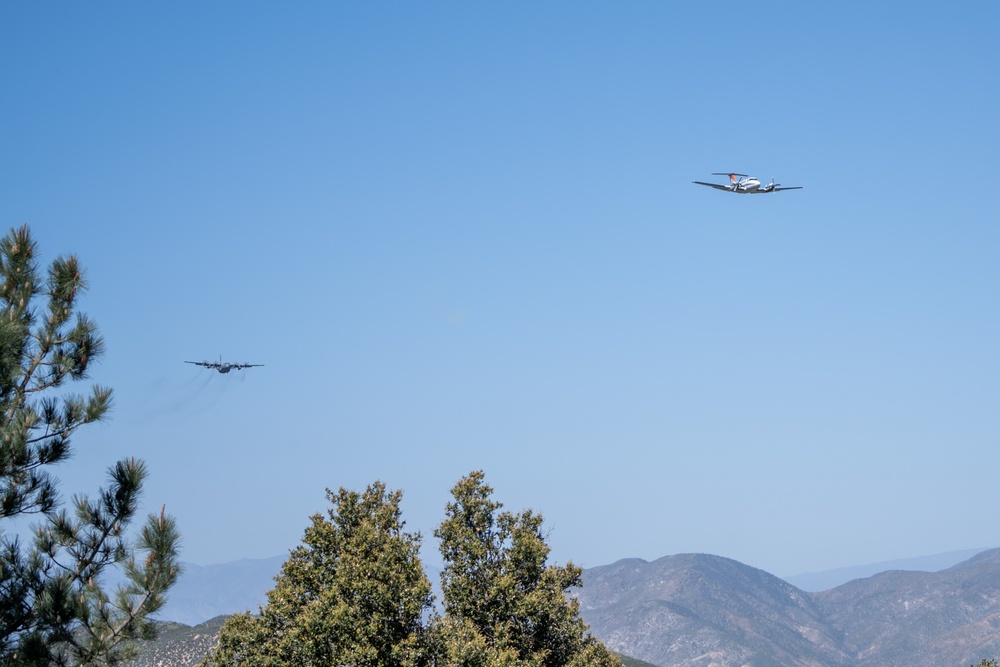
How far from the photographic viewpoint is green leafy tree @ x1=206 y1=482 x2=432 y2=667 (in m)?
47.3

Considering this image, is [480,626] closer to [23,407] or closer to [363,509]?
[363,509]

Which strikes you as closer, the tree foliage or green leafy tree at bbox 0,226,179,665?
green leafy tree at bbox 0,226,179,665

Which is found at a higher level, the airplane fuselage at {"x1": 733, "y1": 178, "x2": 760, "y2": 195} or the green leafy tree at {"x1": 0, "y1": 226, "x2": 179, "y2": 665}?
the airplane fuselage at {"x1": 733, "y1": 178, "x2": 760, "y2": 195}

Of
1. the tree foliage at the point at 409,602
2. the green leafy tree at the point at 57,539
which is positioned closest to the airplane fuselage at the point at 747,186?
the tree foliage at the point at 409,602

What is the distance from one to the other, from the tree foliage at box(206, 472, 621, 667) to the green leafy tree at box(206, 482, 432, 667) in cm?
5

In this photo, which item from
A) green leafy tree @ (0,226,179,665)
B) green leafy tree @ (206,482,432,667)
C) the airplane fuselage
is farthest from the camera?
the airplane fuselage

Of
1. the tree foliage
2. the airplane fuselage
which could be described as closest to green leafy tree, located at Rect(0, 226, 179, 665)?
the tree foliage

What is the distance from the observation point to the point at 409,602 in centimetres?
4884

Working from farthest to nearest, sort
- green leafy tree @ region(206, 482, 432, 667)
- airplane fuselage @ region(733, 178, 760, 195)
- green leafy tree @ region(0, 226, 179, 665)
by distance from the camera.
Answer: airplane fuselage @ region(733, 178, 760, 195)
green leafy tree @ region(206, 482, 432, 667)
green leafy tree @ region(0, 226, 179, 665)

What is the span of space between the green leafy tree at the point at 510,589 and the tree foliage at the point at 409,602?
57 millimetres

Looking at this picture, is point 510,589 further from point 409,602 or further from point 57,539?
point 57,539

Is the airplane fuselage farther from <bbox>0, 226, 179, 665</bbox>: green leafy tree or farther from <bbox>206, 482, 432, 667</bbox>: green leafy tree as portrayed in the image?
<bbox>0, 226, 179, 665</bbox>: green leafy tree

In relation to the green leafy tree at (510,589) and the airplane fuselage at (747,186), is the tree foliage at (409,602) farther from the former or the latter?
the airplane fuselage at (747,186)

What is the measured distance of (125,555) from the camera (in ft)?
89.9
